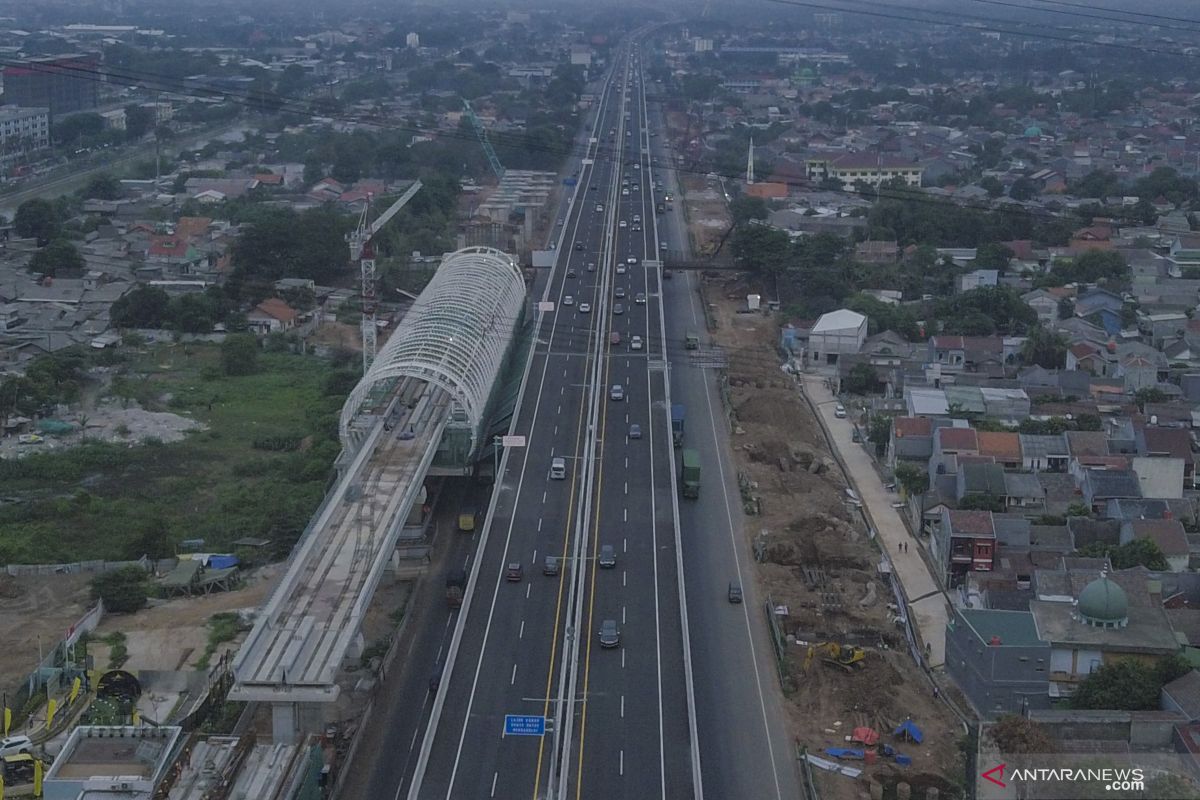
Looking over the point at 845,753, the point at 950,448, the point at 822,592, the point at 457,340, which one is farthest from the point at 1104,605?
the point at 457,340

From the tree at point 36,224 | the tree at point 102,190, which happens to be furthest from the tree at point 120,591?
the tree at point 102,190

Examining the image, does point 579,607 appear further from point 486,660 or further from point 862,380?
point 862,380

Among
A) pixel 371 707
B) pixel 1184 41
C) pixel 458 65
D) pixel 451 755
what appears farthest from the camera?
pixel 1184 41

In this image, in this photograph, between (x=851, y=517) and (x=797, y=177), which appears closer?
(x=851, y=517)

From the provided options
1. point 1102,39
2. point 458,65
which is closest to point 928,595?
point 458,65

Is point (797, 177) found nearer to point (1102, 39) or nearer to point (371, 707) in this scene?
point (371, 707)

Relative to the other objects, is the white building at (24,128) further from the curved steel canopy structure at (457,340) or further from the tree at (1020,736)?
the tree at (1020,736)

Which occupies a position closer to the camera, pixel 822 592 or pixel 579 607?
pixel 579 607

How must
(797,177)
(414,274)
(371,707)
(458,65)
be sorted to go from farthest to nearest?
1. (458,65)
2. (797,177)
3. (414,274)
4. (371,707)
